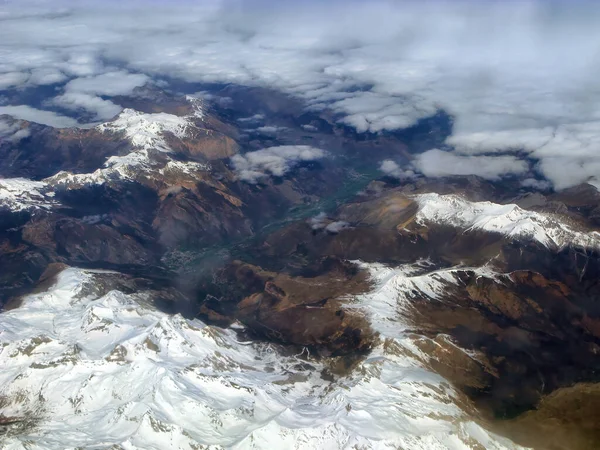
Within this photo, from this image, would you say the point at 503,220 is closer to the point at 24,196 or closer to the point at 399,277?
the point at 399,277

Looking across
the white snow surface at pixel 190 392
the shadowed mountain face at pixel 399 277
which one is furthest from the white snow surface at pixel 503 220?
the white snow surface at pixel 190 392

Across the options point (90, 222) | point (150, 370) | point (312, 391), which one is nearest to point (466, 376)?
point (312, 391)

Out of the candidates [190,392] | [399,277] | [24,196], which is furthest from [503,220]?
[24,196]

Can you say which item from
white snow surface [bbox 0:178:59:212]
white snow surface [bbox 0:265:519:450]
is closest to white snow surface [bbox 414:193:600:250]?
white snow surface [bbox 0:265:519:450]

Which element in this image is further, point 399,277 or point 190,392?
point 399,277

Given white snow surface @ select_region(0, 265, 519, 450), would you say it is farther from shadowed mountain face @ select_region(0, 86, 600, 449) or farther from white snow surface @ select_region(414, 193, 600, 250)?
white snow surface @ select_region(414, 193, 600, 250)

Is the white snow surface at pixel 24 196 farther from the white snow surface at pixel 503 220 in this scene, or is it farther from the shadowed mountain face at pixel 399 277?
the white snow surface at pixel 503 220
